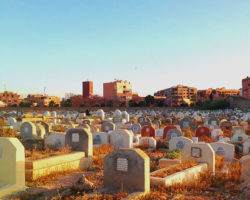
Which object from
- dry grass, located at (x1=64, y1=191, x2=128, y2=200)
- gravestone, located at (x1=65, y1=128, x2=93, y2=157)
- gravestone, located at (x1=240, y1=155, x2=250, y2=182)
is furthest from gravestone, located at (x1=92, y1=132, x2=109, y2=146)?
dry grass, located at (x1=64, y1=191, x2=128, y2=200)

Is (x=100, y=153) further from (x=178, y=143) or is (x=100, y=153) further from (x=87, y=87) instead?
(x=87, y=87)

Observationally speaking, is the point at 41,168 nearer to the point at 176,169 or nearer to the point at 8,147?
the point at 8,147

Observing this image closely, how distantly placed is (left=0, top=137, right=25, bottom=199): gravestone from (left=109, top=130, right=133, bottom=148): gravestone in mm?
5830

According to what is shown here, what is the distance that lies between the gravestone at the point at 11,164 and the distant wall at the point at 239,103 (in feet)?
175

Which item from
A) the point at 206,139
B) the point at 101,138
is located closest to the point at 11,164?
the point at 101,138

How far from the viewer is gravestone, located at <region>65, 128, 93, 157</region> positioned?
8969 mm

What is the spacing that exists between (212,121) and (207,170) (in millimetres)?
15302

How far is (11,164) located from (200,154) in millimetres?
4985

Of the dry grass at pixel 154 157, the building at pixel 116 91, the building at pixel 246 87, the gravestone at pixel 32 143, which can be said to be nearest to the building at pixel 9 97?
the building at pixel 116 91

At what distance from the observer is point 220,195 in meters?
5.78

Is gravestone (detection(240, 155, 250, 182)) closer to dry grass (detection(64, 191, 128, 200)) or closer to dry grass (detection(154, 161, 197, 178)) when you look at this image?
dry grass (detection(154, 161, 197, 178))

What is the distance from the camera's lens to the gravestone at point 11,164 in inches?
248

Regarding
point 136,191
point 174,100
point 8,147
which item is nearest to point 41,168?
point 8,147

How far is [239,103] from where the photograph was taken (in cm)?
5722
